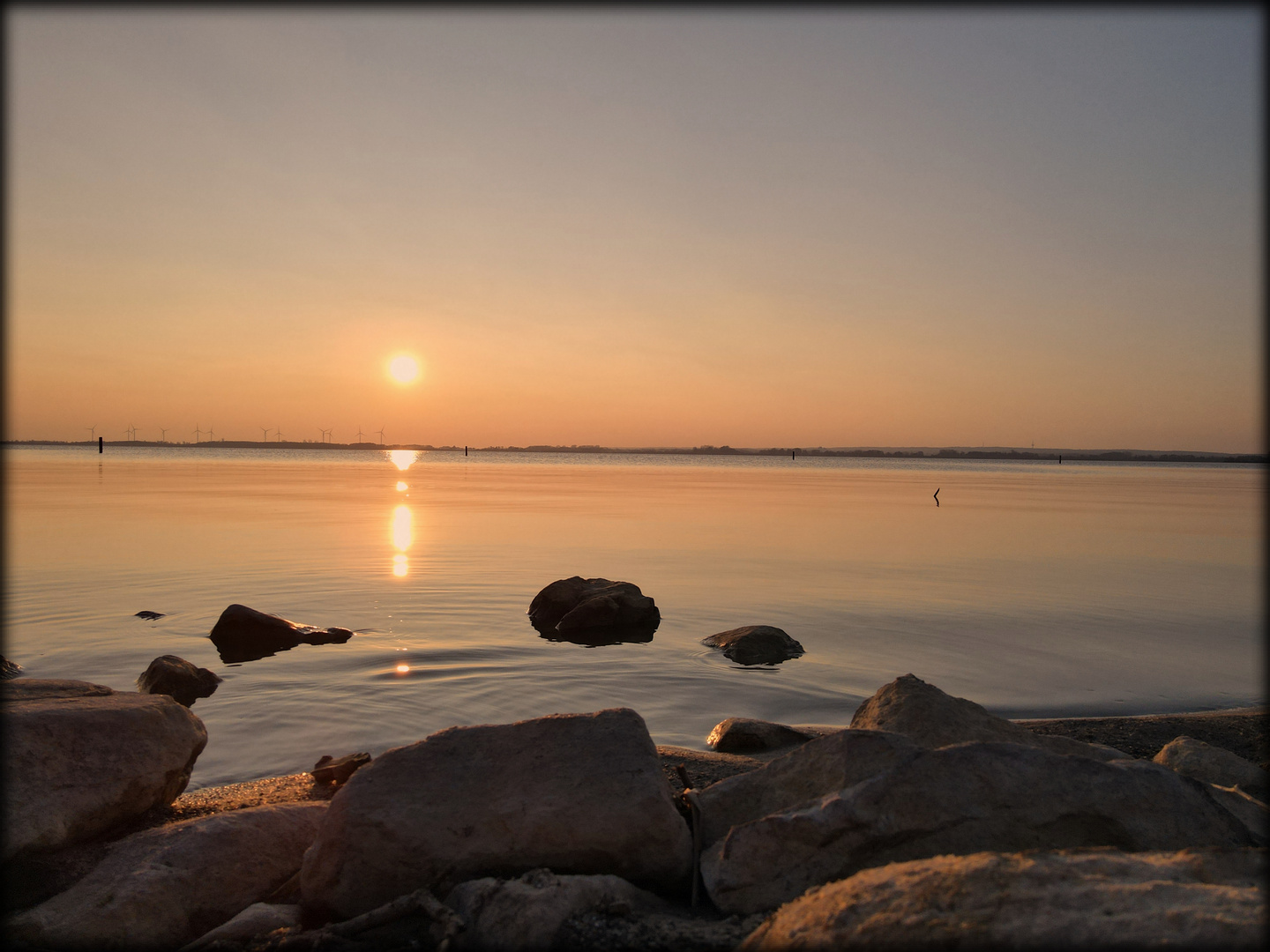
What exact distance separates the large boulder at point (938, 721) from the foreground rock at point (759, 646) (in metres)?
5.90

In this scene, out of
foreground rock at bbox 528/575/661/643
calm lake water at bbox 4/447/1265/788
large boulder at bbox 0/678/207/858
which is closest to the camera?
large boulder at bbox 0/678/207/858

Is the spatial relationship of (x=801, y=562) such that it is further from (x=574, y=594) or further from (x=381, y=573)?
(x=381, y=573)

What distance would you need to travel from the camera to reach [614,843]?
5047mm

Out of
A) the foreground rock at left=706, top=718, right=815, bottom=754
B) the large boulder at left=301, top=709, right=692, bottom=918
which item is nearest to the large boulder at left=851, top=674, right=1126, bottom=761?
the foreground rock at left=706, top=718, right=815, bottom=754

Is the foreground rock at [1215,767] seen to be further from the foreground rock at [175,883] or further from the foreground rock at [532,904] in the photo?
the foreground rock at [175,883]

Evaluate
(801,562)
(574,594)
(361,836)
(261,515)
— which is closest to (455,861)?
(361,836)

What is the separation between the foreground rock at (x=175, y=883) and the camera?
16.2 ft

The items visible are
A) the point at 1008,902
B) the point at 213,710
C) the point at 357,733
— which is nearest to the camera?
the point at 1008,902

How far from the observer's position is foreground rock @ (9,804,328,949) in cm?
494

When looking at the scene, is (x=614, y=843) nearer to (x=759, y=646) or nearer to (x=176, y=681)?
(x=176, y=681)

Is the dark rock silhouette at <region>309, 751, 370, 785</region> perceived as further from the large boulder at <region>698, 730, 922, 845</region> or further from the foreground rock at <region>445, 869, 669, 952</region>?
the large boulder at <region>698, 730, 922, 845</region>

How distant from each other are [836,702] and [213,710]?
8161mm

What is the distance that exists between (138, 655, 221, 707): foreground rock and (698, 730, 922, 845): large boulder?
7.88 m

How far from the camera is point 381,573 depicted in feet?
68.8
